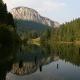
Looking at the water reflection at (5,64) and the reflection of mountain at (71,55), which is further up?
the water reflection at (5,64)

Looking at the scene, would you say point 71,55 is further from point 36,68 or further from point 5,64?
point 5,64

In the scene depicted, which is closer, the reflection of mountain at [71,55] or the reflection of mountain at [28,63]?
the reflection of mountain at [28,63]

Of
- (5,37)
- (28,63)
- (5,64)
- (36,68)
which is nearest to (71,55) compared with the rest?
(5,37)

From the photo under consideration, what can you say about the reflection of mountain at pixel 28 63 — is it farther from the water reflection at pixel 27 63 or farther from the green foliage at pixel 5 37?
the green foliage at pixel 5 37

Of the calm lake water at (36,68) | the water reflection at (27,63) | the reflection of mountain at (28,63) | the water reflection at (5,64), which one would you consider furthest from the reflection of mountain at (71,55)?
the water reflection at (5,64)

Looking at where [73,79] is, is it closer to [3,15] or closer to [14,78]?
[14,78]

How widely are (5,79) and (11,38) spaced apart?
230 feet

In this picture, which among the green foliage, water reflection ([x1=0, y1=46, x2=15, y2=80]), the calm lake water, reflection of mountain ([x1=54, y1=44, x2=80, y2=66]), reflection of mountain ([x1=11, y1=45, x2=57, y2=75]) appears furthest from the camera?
the green foliage

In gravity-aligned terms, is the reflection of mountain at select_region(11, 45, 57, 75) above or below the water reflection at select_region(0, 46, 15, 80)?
below

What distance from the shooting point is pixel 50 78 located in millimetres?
49656

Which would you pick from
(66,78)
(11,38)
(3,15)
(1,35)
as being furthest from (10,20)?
(66,78)

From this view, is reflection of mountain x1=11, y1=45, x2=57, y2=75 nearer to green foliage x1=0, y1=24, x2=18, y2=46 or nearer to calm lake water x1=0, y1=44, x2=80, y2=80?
calm lake water x1=0, y1=44, x2=80, y2=80

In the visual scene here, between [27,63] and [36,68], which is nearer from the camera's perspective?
[36,68]

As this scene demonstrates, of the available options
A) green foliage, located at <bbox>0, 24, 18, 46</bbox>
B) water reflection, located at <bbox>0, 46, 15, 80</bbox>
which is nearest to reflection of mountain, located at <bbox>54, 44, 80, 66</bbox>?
water reflection, located at <bbox>0, 46, 15, 80</bbox>
